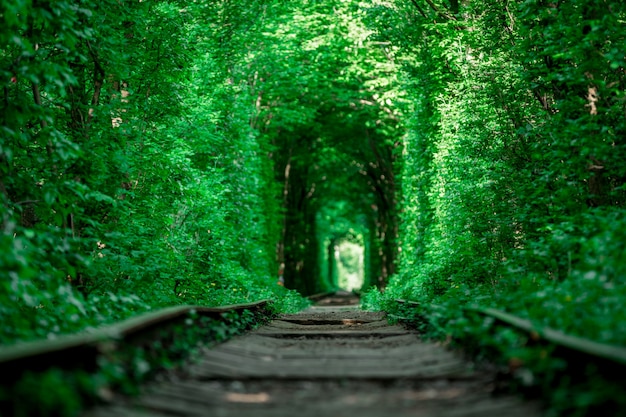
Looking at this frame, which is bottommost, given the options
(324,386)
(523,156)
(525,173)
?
(324,386)

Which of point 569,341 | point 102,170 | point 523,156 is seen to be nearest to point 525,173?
point 523,156

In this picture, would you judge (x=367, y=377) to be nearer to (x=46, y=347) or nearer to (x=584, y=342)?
(x=584, y=342)

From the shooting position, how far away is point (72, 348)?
194 inches

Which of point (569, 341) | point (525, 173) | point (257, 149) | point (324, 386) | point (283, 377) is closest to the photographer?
point (569, 341)

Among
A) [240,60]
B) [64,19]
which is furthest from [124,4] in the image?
[240,60]

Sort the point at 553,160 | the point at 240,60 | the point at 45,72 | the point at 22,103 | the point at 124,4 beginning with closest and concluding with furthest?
the point at 45,72 → the point at 22,103 → the point at 553,160 → the point at 124,4 → the point at 240,60

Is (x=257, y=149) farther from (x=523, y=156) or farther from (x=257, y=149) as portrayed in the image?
(x=523, y=156)

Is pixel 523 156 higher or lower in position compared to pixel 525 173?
higher

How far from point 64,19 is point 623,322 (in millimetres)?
6598

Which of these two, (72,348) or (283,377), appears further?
(283,377)

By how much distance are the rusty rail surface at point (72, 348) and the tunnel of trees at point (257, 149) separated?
0.84 m

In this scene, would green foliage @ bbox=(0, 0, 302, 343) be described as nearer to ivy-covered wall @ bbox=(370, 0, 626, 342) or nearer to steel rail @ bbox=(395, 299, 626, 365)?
steel rail @ bbox=(395, 299, 626, 365)

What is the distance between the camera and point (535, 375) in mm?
5324

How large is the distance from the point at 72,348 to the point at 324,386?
2076mm
